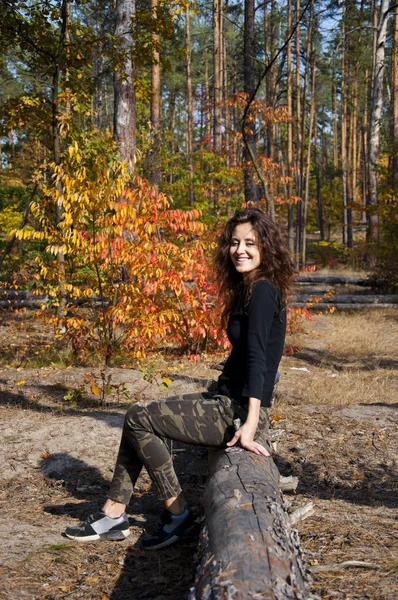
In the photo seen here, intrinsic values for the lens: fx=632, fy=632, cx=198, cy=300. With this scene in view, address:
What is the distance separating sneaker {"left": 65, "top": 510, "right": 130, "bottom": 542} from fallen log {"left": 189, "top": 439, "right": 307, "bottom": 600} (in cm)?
67

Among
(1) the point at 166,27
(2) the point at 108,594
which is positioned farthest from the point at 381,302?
(2) the point at 108,594

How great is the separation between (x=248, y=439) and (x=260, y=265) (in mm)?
990

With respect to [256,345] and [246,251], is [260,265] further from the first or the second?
[256,345]

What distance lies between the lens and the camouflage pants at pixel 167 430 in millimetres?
3484

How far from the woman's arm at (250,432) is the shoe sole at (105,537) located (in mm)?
823

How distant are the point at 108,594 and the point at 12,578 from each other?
46cm

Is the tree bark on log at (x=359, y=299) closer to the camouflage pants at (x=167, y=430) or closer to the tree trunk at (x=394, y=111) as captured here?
the tree trunk at (x=394, y=111)

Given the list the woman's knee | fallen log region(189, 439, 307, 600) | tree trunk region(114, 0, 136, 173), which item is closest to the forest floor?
fallen log region(189, 439, 307, 600)

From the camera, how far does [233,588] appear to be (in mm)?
2186

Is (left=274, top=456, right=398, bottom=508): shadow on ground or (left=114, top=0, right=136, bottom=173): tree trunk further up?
(left=114, top=0, right=136, bottom=173): tree trunk

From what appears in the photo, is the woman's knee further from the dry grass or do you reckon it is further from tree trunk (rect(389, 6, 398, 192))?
tree trunk (rect(389, 6, 398, 192))

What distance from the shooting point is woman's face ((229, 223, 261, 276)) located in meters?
3.66

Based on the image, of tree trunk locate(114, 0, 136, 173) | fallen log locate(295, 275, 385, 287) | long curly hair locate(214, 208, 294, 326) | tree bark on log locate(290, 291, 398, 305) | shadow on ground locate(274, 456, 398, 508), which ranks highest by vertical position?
tree trunk locate(114, 0, 136, 173)

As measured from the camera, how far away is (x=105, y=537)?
356cm
